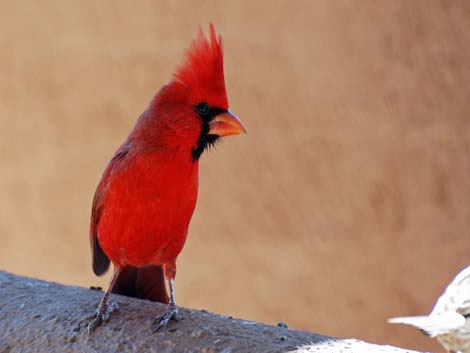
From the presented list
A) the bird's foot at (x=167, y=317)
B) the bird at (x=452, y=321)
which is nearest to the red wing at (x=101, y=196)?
the bird's foot at (x=167, y=317)

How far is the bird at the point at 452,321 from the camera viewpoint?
7.19 ft

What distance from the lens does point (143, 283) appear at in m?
1.95

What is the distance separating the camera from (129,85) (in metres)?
3.62

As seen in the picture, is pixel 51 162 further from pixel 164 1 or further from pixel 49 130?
pixel 164 1

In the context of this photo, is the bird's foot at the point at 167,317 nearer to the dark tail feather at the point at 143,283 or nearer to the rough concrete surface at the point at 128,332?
the rough concrete surface at the point at 128,332

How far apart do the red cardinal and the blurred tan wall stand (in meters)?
1.86

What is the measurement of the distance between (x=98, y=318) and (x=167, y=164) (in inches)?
12.3

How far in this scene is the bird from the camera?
219cm

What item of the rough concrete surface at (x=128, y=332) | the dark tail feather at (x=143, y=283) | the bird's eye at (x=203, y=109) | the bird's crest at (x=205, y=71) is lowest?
the rough concrete surface at (x=128, y=332)

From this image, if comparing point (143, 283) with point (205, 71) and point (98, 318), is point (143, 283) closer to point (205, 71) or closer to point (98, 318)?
point (98, 318)

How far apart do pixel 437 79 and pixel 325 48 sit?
1.54ft

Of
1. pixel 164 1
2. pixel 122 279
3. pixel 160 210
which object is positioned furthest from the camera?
pixel 164 1

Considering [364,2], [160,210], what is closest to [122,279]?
[160,210]

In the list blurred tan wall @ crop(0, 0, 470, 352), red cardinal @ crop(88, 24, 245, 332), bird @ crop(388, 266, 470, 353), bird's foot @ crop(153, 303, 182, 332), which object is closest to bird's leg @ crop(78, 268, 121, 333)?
red cardinal @ crop(88, 24, 245, 332)
